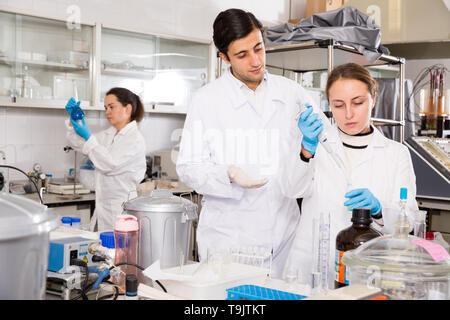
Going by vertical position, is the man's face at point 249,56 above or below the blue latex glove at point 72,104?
above

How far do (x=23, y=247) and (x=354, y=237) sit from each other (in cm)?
82

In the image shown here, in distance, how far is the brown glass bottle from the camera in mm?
1310

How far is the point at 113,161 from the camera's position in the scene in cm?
330

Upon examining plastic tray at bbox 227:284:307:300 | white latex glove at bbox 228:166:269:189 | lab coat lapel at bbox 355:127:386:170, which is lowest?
plastic tray at bbox 227:284:307:300

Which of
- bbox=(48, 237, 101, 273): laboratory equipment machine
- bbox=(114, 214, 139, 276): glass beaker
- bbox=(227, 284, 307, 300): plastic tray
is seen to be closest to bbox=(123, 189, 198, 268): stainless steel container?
bbox=(114, 214, 139, 276): glass beaker

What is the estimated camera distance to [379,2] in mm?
4625

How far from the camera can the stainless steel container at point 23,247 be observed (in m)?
0.84

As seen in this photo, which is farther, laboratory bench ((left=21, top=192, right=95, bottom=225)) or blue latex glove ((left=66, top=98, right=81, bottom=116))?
blue latex glove ((left=66, top=98, right=81, bottom=116))

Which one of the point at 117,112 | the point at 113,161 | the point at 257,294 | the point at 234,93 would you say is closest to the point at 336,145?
the point at 234,93

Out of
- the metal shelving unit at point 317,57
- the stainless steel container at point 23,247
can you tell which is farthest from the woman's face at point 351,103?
the stainless steel container at point 23,247

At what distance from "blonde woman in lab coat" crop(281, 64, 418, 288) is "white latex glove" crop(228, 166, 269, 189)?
12 centimetres

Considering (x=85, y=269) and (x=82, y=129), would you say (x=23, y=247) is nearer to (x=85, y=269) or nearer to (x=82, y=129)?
(x=85, y=269)

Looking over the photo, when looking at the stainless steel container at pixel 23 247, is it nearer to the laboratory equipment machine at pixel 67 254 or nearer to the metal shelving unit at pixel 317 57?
the laboratory equipment machine at pixel 67 254

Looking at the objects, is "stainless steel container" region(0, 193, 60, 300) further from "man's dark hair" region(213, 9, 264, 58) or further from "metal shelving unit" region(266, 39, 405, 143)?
"metal shelving unit" region(266, 39, 405, 143)
